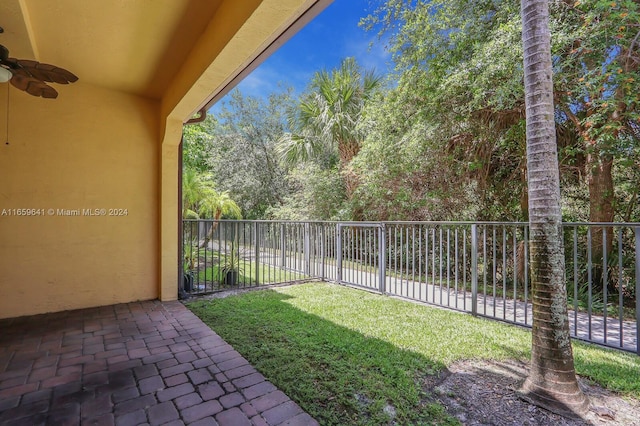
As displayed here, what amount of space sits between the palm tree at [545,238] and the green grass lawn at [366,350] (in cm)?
69

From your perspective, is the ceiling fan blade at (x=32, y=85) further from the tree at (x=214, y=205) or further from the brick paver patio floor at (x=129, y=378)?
the tree at (x=214, y=205)

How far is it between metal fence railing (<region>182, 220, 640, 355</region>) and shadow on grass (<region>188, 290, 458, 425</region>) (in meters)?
1.77

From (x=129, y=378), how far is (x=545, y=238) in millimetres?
3439

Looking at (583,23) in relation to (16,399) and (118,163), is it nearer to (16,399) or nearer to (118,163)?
(118,163)

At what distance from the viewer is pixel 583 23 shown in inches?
161

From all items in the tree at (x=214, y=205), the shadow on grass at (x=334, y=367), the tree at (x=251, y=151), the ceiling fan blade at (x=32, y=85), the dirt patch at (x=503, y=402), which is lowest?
the dirt patch at (x=503, y=402)

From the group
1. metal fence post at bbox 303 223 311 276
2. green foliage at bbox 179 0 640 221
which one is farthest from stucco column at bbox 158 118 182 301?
green foliage at bbox 179 0 640 221

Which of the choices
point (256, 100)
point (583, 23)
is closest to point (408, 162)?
point (583, 23)

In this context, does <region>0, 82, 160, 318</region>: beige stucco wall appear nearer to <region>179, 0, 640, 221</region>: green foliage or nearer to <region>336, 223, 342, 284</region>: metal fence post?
<region>179, 0, 640, 221</region>: green foliage

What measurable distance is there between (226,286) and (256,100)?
1105 centimetres

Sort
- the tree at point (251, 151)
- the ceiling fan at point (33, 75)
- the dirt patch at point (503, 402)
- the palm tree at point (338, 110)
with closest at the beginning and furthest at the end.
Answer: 1. the dirt patch at point (503, 402)
2. the ceiling fan at point (33, 75)
3. the palm tree at point (338, 110)
4. the tree at point (251, 151)

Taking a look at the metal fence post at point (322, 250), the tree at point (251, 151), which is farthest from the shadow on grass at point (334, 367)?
the tree at point (251, 151)

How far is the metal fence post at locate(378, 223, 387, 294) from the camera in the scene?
215 inches

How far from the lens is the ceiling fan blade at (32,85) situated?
249 centimetres
